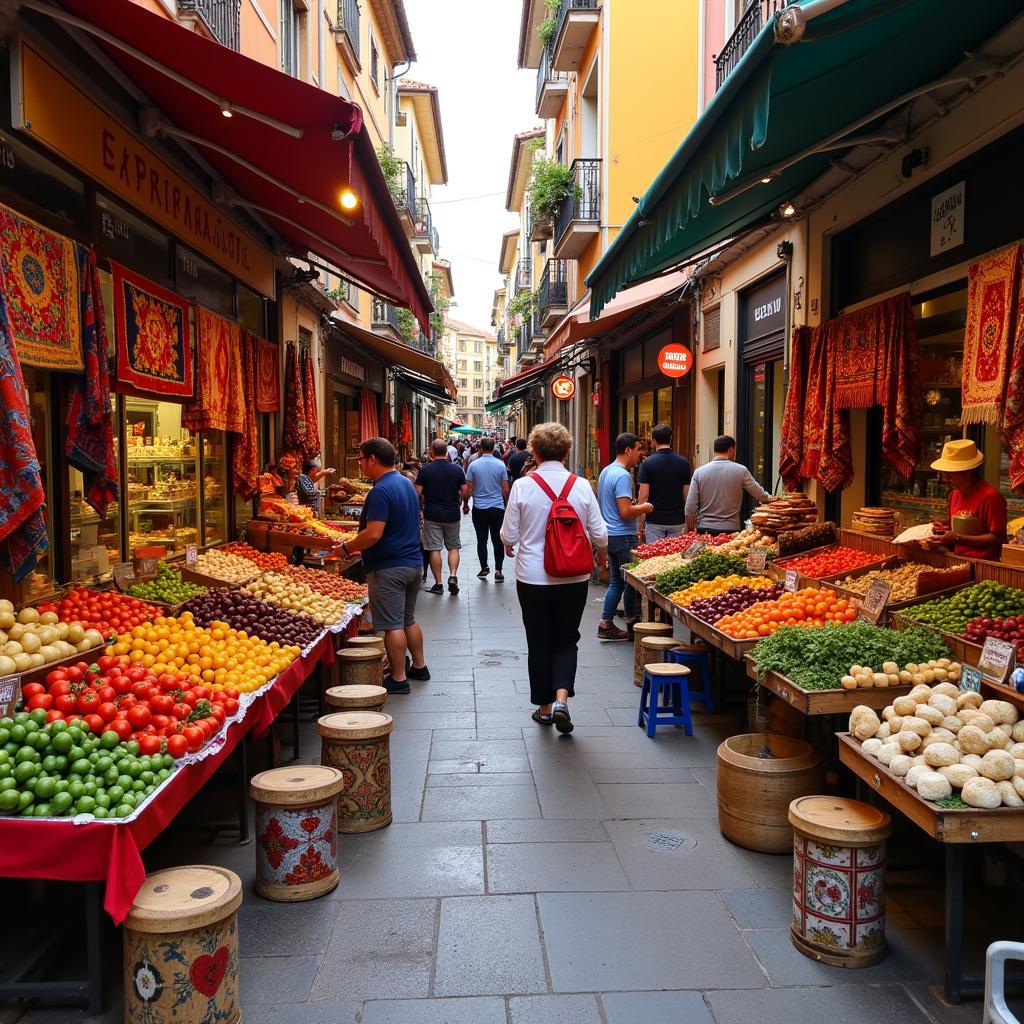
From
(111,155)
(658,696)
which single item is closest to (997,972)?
(658,696)

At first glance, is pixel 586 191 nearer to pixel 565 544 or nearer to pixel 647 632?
pixel 647 632

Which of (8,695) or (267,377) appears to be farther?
(267,377)

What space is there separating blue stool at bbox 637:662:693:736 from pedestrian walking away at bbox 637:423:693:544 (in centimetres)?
370

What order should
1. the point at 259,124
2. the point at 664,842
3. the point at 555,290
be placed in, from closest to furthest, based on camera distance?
the point at 664,842 < the point at 259,124 < the point at 555,290

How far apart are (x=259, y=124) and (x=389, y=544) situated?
3240mm

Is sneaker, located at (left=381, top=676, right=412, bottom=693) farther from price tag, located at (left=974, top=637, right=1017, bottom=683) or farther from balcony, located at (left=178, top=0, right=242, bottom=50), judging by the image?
balcony, located at (left=178, top=0, right=242, bottom=50)

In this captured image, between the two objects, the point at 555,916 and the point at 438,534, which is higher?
the point at 438,534

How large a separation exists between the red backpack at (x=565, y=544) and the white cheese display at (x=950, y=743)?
7.95 feet

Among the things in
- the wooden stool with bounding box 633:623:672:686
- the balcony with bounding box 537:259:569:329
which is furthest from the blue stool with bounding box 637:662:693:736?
the balcony with bounding box 537:259:569:329

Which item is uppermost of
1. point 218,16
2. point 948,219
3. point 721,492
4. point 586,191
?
point 586,191

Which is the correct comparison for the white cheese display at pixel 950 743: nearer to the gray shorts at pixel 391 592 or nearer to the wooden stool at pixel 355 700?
the wooden stool at pixel 355 700

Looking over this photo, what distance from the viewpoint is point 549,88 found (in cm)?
2545

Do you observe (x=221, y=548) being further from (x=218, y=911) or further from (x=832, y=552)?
(x=218, y=911)

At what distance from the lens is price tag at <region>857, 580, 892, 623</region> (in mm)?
5578
